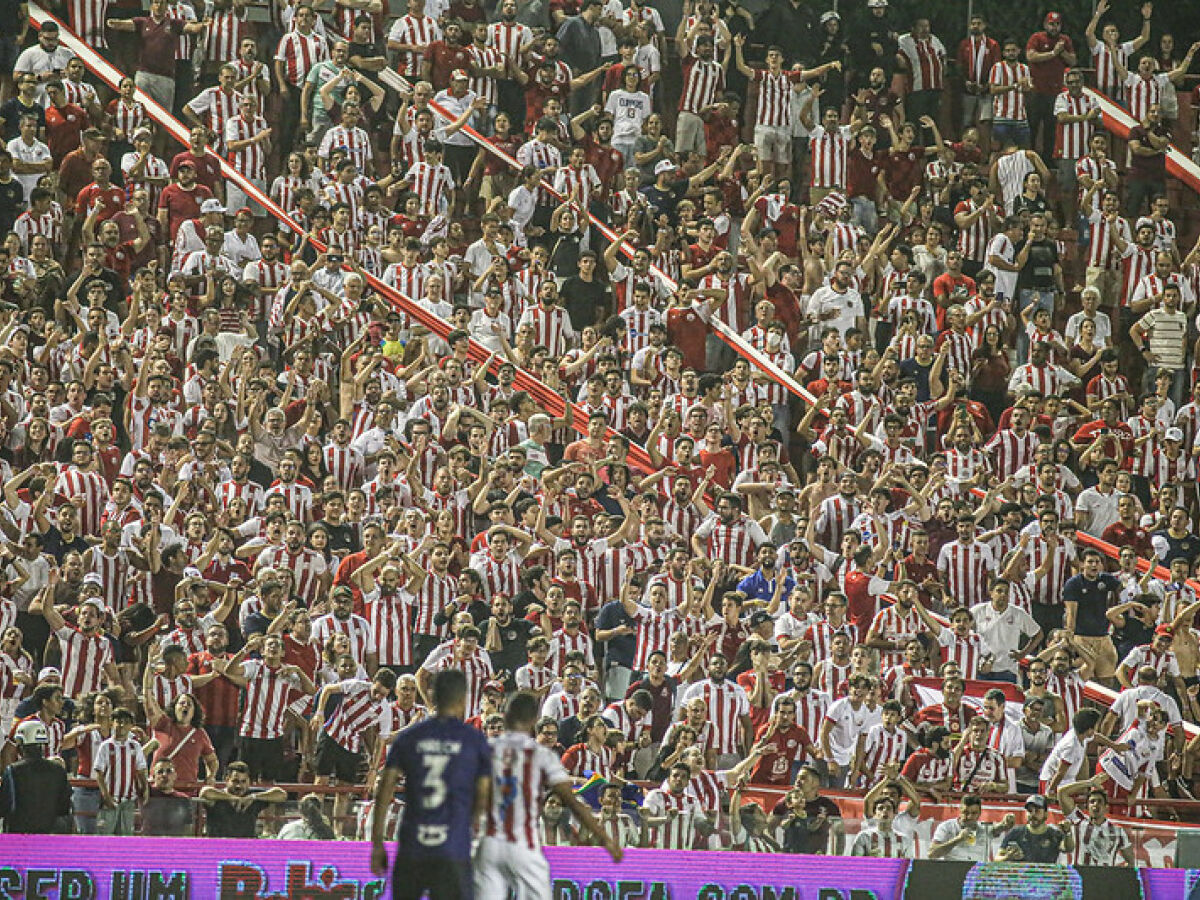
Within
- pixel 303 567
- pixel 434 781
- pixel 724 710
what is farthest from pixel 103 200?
pixel 434 781

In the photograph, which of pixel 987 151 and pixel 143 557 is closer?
pixel 143 557

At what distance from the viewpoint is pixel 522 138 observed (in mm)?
24250

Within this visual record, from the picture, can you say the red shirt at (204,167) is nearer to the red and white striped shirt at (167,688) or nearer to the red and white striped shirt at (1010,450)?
the red and white striped shirt at (167,688)

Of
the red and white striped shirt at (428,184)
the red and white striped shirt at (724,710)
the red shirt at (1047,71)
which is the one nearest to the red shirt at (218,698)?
the red and white striped shirt at (724,710)

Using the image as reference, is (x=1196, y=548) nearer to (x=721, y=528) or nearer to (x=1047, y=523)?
(x=1047, y=523)

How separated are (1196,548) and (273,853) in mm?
9633

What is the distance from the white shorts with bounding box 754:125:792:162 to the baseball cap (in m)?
11.3

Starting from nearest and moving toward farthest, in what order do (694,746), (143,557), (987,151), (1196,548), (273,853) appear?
(273,853), (694,746), (143,557), (1196,548), (987,151)

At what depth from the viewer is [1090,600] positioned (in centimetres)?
1975

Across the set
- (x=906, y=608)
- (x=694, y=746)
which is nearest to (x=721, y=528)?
(x=906, y=608)

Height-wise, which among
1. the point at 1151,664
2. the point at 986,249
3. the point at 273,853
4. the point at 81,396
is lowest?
the point at 273,853

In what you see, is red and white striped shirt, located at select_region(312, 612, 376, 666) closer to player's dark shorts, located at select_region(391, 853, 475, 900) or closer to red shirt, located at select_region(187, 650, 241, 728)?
red shirt, located at select_region(187, 650, 241, 728)

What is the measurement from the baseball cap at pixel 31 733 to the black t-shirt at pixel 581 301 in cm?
780

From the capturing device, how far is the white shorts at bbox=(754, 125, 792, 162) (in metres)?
24.6
